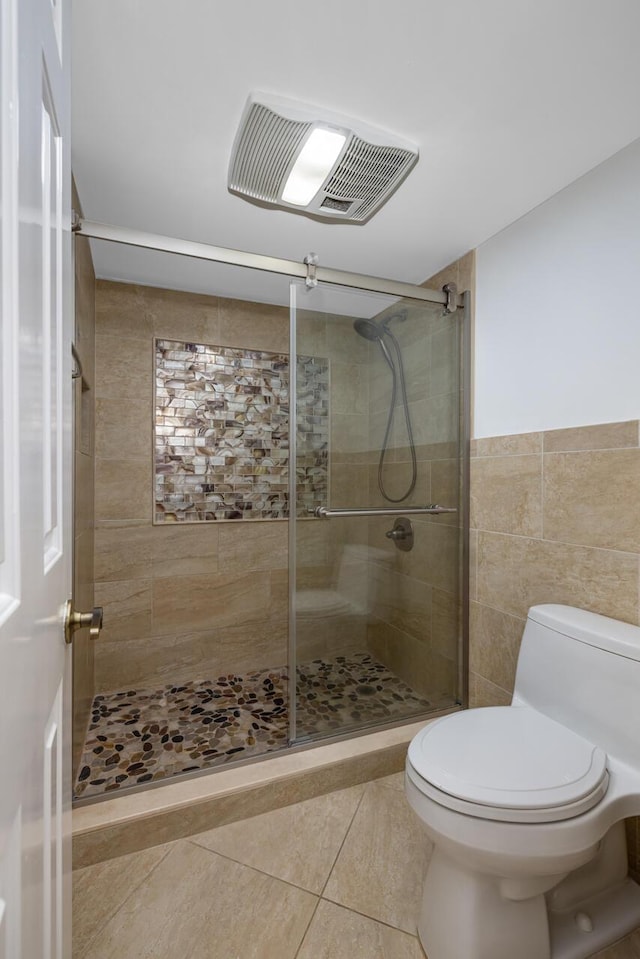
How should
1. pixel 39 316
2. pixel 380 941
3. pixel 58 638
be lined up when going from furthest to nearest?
pixel 380 941 < pixel 58 638 < pixel 39 316

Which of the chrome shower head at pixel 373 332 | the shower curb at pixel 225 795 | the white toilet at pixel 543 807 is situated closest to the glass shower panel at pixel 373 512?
the chrome shower head at pixel 373 332

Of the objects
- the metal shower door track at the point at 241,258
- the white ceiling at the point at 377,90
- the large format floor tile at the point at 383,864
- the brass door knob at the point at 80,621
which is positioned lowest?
the large format floor tile at the point at 383,864

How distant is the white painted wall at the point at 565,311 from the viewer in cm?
140

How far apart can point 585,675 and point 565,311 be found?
116cm

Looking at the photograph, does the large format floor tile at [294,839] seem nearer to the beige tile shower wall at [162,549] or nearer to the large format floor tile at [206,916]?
the large format floor tile at [206,916]

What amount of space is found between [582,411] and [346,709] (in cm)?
144

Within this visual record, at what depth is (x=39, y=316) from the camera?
511mm

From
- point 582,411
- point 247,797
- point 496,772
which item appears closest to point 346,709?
point 247,797

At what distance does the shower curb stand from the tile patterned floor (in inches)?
1.5

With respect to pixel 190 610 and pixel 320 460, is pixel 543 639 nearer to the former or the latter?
pixel 320 460

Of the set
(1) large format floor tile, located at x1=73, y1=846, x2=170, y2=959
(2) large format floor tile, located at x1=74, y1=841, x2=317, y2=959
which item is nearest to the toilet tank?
(2) large format floor tile, located at x1=74, y1=841, x2=317, y2=959

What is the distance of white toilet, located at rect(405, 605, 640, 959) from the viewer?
1.00 metres

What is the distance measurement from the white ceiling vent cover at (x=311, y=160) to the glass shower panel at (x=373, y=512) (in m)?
0.33

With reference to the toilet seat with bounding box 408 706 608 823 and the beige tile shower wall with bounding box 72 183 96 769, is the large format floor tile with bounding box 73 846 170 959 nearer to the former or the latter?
the beige tile shower wall with bounding box 72 183 96 769
